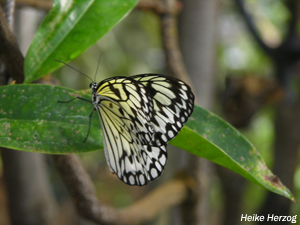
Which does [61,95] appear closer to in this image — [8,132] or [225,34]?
[8,132]

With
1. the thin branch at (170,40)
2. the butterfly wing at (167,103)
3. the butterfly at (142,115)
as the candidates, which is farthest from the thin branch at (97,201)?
the thin branch at (170,40)

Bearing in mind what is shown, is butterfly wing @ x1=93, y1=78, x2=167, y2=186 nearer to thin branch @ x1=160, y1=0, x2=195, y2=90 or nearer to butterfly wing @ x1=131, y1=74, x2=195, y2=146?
butterfly wing @ x1=131, y1=74, x2=195, y2=146

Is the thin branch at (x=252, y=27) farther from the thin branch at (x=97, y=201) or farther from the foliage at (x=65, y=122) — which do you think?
the foliage at (x=65, y=122)

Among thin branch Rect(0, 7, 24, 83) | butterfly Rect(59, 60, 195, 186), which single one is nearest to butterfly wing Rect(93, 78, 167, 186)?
butterfly Rect(59, 60, 195, 186)

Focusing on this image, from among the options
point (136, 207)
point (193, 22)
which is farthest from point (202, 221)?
point (193, 22)

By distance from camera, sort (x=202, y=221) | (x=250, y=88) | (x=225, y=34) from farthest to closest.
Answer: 1. (x=225, y=34)
2. (x=250, y=88)
3. (x=202, y=221)

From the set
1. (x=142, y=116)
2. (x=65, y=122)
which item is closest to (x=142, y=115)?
(x=142, y=116)
